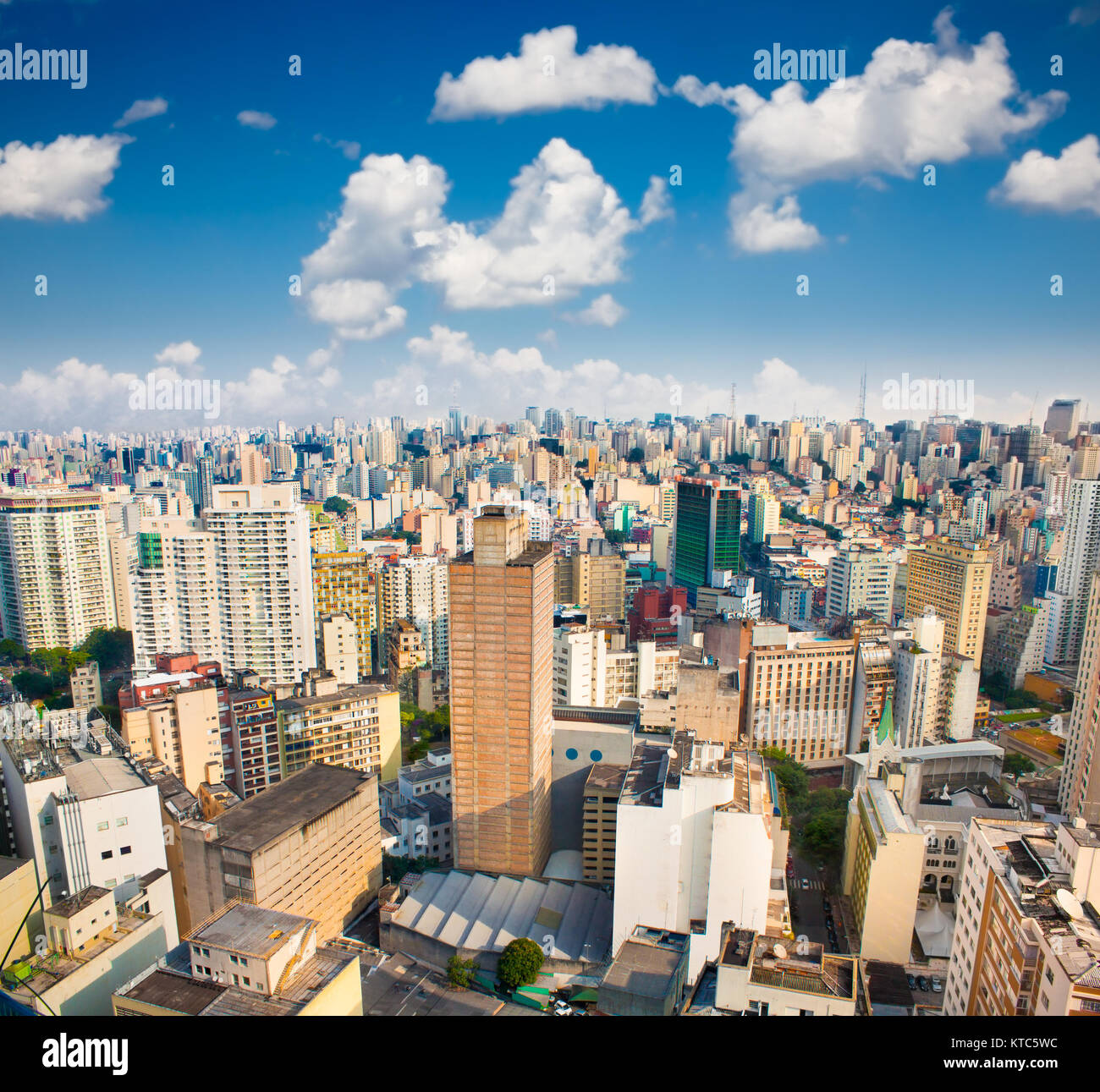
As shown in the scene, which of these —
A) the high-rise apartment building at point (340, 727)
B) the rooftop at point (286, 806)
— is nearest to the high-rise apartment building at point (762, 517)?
the high-rise apartment building at point (340, 727)

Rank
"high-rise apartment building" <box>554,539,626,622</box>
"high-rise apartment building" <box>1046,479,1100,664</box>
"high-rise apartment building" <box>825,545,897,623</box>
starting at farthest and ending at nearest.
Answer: "high-rise apartment building" <box>554,539,626,622</box> → "high-rise apartment building" <box>825,545,897,623</box> → "high-rise apartment building" <box>1046,479,1100,664</box>

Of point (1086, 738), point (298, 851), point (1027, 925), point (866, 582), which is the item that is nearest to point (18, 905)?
point (298, 851)

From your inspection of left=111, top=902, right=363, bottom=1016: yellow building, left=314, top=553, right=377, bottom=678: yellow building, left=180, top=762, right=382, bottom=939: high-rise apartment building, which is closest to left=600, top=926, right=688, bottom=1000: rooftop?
left=111, top=902, right=363, bottom=1016: yellow building

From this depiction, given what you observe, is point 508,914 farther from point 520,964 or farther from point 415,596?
point 415,596

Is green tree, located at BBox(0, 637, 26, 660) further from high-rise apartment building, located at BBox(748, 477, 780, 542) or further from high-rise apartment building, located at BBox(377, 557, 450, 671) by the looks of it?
high-rise apartment building, located at BBox(748, 477, 780, 542)

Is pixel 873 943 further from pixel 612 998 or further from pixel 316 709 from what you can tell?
pixel 316 709
